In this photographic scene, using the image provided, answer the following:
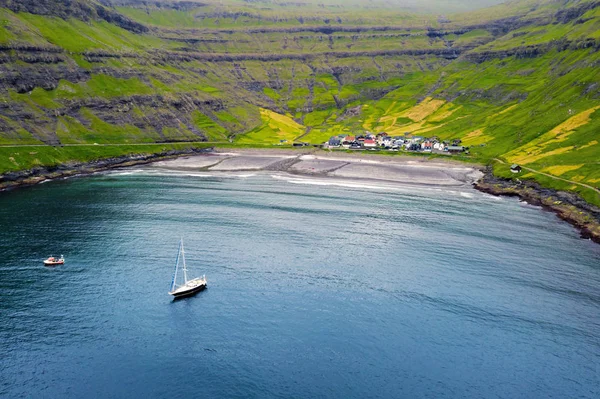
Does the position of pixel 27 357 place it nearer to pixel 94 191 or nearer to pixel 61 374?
pixel 61 374

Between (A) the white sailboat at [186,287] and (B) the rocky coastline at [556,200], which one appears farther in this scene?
(B) the rocky coastline at [556,200]

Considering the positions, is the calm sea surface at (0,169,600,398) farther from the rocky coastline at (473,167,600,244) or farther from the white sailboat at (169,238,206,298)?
the rocky coastline at (473,167,600,244)

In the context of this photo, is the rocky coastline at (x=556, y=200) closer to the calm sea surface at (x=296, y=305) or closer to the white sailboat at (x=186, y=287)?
the calm sea surface at (x=296, y=305)

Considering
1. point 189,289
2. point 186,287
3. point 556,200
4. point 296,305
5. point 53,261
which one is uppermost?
point 556,200

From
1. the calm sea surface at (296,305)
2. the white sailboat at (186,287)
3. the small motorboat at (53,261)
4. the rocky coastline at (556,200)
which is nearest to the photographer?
the calm sea surface at (296,305)

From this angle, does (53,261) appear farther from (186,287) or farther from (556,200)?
(556,200)

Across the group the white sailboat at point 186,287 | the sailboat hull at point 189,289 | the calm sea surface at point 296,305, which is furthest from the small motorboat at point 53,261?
the sailboat hull at point 189,289

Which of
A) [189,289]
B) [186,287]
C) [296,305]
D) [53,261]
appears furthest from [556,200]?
[53,261]
